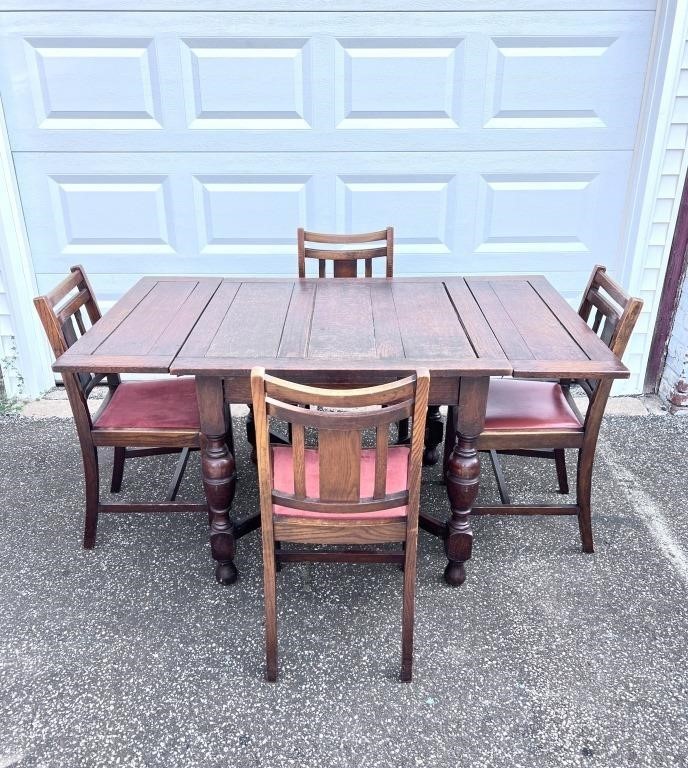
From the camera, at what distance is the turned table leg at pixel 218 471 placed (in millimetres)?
1926

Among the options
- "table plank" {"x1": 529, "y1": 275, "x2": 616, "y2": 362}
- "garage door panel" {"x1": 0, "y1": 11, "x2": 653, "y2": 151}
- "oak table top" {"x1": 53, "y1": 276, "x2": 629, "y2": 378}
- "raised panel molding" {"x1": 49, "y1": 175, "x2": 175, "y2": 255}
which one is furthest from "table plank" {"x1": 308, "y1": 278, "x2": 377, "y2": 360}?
"raised panel molding" {"x1": 49, "y1": 175, "x2": 175, "y2": 255}

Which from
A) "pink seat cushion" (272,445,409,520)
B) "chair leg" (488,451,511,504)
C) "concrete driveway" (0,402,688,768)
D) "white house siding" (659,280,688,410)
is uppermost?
"pink seat cushion" (272,445,409,520)

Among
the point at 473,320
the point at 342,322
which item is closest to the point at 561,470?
the point at 473,320

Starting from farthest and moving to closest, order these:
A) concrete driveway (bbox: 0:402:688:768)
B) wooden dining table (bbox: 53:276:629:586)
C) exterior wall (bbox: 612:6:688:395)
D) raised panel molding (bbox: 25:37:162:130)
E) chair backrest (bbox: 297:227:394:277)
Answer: raised panel molding (bbox: 25:37:162:130) → exterior wall (bbox: 612:6:688:395) → chair backrest (bbox: 297:227:394:277) → wooden dining table (bbox: 53:276:629:586) → concrete driveway (bbox: 0:402:688:768)

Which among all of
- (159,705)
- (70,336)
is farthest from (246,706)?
(70,336)

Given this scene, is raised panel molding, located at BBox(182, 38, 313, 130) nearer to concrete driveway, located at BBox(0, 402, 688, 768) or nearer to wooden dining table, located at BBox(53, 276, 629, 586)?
wooden dining table, located at BBox(53, 276, 629, 586)

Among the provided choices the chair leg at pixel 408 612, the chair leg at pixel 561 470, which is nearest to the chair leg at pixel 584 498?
the chair leg at pixel 561 470

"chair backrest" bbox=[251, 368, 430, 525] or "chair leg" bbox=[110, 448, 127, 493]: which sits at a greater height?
Answer: "chair backrest" bbox=[251, 368, 430, 525]

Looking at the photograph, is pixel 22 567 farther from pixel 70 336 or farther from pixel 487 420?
pixel 487 420

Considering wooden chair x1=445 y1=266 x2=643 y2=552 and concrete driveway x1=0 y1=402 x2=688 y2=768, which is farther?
wooden chair x1=445 y1=266 x2=643 y2=552

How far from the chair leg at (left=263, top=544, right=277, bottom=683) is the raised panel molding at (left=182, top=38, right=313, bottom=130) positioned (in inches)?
82.9

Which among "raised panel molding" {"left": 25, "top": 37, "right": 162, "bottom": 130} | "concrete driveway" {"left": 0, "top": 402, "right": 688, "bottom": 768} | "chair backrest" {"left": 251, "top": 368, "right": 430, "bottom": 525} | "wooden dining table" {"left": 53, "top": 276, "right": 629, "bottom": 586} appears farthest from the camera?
"raised panel molding" {"left": 25, "top": 37, "right": 162, "bottom": 130}

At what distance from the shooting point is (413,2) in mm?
2867

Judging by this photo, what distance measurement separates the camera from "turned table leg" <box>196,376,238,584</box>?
75.8 inches
